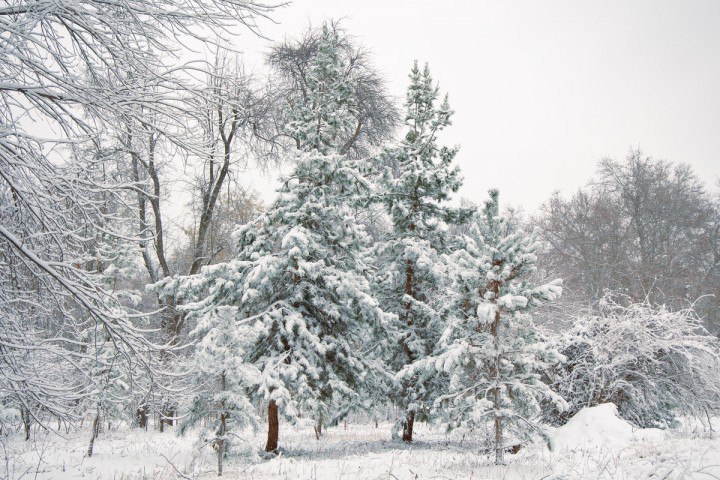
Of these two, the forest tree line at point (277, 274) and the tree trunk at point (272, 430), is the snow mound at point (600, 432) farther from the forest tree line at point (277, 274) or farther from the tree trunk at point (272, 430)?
the tree trunk at point (272, 430)

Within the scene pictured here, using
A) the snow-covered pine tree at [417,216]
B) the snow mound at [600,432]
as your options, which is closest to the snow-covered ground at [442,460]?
the snow mound at [600,432]

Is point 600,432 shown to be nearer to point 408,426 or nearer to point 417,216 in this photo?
point 408,426

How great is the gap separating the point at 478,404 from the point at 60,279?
6821mm

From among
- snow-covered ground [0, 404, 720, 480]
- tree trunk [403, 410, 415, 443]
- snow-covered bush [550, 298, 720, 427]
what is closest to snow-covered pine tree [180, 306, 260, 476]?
snow-covered ground [0, 404, 720, 480]

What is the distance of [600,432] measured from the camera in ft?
32.0

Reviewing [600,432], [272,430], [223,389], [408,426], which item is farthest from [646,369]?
[223,389]

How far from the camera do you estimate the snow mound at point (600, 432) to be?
9273 mm

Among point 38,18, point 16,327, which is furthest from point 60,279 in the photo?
point 38,18

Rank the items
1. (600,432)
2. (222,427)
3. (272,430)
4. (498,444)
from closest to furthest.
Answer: (498,444), (222,427), (600,432), (272,430)

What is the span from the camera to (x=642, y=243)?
83.4 ft

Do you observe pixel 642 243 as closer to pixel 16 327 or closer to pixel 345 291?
pixel 345 291

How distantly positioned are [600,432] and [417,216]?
24.4ft

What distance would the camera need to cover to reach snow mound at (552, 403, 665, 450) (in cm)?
927

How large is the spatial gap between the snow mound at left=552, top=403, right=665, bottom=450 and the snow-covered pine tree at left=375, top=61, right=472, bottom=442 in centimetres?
411
